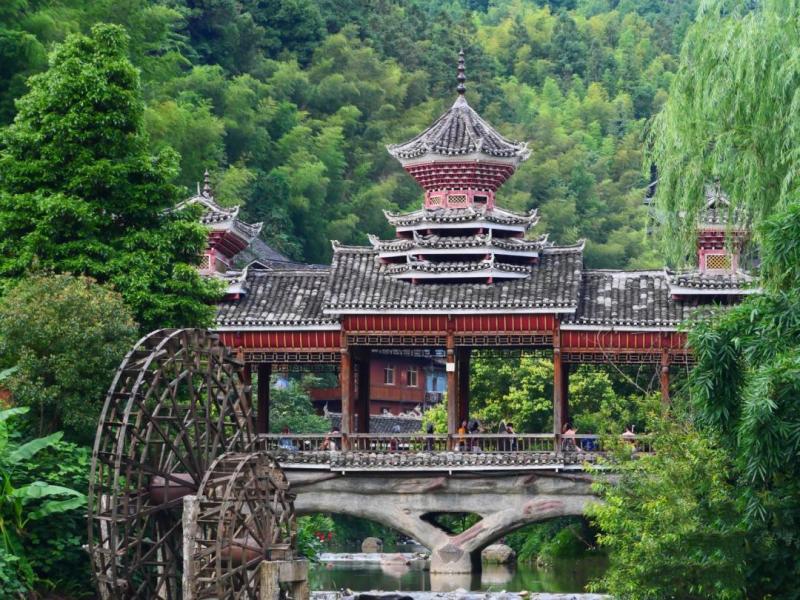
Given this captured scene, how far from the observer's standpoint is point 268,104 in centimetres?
6619

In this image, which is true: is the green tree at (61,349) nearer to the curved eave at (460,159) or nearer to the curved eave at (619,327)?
the curved eave at (619,327)

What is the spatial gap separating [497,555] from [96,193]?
1972cm

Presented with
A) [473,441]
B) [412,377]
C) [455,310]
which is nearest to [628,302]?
[455,310]

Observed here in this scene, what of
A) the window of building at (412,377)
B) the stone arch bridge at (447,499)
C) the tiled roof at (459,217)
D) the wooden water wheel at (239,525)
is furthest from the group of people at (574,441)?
the window of building at (412,377)

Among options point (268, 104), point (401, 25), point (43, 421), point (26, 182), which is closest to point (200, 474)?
point (43, 421)

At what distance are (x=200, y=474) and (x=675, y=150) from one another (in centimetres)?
815

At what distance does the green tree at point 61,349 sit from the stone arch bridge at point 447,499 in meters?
8.87

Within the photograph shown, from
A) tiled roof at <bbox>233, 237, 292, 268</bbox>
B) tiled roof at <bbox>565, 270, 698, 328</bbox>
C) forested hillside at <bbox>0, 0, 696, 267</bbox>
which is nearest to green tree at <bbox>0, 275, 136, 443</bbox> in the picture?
tiled roof at <bbox>565, 270, 698, 328</bbox>

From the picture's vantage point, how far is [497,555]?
43.6 metres

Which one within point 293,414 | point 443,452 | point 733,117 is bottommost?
point 293,414

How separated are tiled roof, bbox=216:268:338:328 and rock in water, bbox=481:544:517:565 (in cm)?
1165

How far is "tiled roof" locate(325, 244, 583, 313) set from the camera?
32.8 metres

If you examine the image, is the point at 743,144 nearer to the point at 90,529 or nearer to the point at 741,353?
the point at 741,353

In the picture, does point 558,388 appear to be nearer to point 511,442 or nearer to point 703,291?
point 511,442
